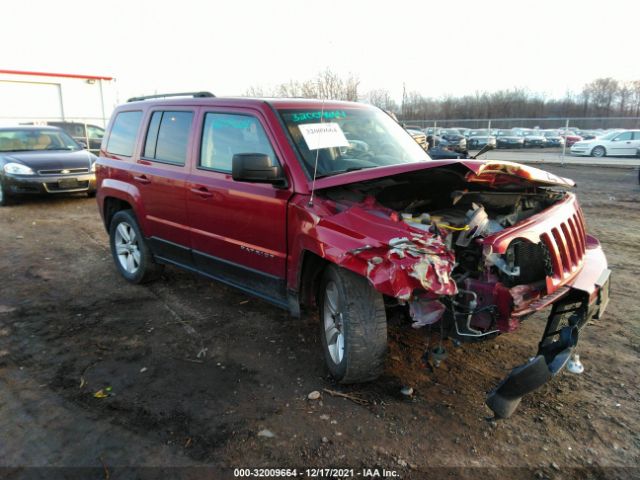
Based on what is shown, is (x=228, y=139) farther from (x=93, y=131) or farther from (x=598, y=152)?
(x=598, y=152)

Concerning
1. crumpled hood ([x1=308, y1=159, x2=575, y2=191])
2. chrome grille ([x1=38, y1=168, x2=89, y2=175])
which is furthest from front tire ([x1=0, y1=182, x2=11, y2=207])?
crumpled hood ([x1=308, y1=159, x2=575, y2=191])

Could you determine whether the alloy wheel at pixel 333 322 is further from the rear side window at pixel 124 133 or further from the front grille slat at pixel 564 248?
the rear side window at pixel 124 133

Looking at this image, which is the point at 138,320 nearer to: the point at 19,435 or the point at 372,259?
the point at 19,435

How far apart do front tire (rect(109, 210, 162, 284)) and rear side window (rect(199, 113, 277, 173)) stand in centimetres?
153

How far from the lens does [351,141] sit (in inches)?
155

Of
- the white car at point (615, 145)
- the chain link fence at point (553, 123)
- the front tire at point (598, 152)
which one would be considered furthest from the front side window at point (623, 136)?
the chain link fence at point (553, 123)

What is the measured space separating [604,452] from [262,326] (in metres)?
2.71

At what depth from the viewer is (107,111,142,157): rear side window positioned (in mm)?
5152

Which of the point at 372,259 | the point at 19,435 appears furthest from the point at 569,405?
the point at 19,435

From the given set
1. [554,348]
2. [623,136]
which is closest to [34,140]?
[554,348]

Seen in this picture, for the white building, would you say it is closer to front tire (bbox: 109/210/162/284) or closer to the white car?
front tire (bbox: 109/210/162/284)

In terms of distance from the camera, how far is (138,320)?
4.46m

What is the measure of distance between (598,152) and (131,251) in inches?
957

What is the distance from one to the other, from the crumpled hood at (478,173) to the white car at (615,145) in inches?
926
